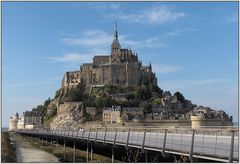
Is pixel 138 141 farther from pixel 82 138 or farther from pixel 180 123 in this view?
pixel 180 123

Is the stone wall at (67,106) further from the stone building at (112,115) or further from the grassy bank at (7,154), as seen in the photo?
the grassy bank at (7,154)

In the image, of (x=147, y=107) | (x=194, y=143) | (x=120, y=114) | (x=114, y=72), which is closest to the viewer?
(x=194, y=143)

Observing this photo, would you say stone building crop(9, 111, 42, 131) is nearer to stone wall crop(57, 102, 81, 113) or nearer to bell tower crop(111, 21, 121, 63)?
stone wall crop(57, 102, 81, 113)

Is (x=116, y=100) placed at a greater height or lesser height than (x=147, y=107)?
greater

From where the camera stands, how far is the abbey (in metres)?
104

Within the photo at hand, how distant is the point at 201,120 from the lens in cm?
6538

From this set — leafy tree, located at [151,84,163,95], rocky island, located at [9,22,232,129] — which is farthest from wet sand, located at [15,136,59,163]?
leafy tree, located at [151,84,163,95]

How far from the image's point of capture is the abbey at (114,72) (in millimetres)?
104000

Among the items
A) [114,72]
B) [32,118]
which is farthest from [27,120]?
[114,72]

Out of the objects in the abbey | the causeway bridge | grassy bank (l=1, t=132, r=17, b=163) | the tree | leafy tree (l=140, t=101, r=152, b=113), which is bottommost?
leafy tree (l=140, t=101, r=152, b=113)

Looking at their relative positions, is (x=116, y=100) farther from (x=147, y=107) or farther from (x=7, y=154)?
(x=7, y=154)

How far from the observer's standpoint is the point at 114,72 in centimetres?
10469

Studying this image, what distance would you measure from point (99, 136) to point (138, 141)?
6948 mm

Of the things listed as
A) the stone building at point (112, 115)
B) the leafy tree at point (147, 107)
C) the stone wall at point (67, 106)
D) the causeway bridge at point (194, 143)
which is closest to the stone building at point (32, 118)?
the stone wall at point (67, 106)
